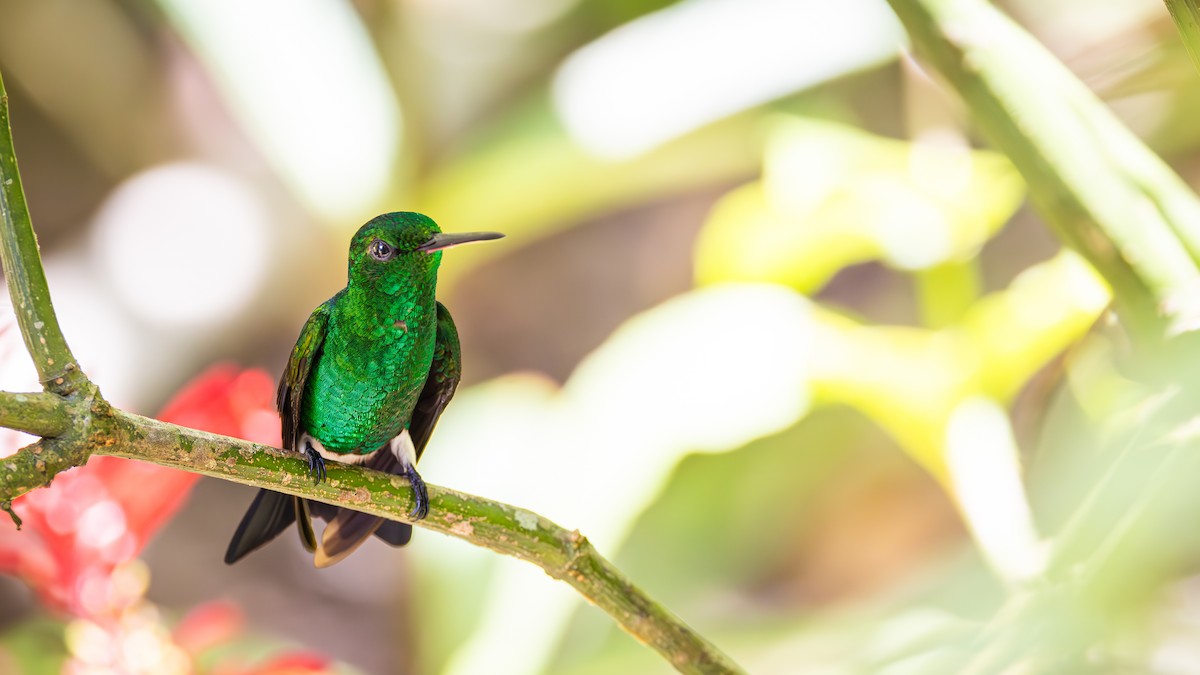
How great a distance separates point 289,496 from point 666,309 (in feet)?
2.13

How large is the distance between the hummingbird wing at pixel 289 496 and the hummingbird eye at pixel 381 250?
0.42 ft

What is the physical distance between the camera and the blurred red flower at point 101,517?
2.19 ft

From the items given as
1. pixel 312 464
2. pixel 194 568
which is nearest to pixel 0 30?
pixel 194 568

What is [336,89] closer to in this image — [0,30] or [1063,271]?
[0,30]

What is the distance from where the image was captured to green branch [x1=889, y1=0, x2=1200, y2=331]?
48 cm

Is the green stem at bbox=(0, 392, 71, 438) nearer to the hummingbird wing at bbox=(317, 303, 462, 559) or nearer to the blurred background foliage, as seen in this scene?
the hummingbird wing at bbox=(317, 303, 462, 559)

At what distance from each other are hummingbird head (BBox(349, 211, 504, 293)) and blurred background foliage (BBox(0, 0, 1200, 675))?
1.05 ft

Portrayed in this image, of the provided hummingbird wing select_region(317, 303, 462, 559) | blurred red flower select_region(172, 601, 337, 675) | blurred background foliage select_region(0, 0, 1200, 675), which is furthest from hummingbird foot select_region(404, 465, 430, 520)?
blurred background foliage select_region(0, 0, 1200, 675)

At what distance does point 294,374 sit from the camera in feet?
2.15

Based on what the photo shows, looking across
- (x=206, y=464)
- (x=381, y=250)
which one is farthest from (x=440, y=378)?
(x=206, y=464)

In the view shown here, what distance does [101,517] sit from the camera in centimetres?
67

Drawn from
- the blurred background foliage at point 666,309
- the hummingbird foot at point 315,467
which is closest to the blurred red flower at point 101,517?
the blurred background foliage at point 666,309

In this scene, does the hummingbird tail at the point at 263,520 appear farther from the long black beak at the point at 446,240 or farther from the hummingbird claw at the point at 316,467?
the long black beak at the point at 446,240

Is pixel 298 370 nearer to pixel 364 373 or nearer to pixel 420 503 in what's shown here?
pixel 364 373
